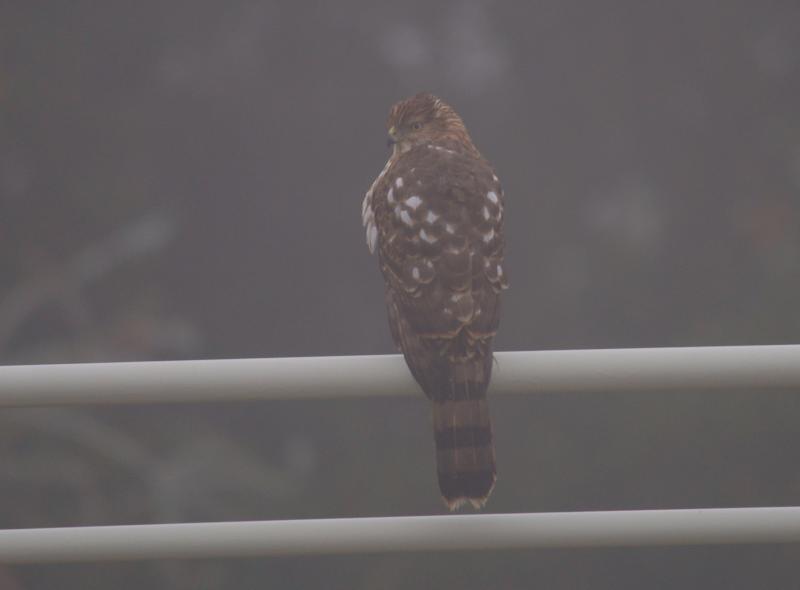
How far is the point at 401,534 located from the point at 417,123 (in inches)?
59.0

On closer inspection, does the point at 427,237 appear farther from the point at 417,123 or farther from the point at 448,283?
the point at 417,123

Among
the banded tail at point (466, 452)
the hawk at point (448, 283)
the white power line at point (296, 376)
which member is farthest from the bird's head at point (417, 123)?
the white power line at point (296, 376)

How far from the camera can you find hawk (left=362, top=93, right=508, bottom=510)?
5.19ft

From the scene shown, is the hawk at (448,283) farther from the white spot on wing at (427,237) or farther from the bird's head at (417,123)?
the bird's head at (417,123)

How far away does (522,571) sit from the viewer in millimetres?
5418

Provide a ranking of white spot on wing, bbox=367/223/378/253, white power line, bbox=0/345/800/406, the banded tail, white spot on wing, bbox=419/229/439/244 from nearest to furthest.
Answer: white power line, bbox=0/345/800/406 → the banded tail → white spot on wing, bbox=419/229/439/244 → white spot on wing, bbox=367/223/378/253

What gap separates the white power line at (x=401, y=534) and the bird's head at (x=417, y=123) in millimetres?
1395

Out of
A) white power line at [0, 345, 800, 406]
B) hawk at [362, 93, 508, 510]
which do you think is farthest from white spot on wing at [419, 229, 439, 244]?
white power line at [0, 345, 800, 406]

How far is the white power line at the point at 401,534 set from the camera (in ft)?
4.23

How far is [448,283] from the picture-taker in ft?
5.85

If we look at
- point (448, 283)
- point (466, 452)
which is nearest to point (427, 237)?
point (448, 283)

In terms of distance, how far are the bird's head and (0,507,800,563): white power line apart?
4.58 feet

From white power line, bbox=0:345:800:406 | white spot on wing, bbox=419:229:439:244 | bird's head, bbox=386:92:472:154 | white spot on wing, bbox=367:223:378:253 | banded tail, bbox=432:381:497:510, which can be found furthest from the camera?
bird's head, bbox=386:92:472:154

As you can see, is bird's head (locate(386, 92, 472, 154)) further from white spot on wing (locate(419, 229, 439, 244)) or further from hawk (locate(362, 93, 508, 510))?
white spot on wing (locate(419, 229, 439, 244))
